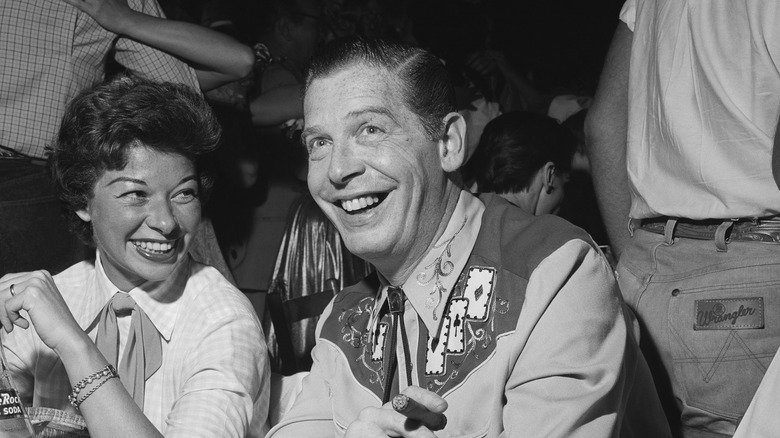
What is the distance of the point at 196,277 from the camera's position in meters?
2.84

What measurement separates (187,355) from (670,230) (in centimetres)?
128

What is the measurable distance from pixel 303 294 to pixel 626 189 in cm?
135

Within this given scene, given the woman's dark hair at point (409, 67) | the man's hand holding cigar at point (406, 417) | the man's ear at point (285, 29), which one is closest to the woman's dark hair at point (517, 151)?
the man's ear at point (285, 29)

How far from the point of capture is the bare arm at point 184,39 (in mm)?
3180

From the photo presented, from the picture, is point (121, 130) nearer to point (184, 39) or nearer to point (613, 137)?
point (184, 39)

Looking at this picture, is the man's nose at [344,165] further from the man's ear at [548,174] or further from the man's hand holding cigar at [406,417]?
the man's ear at [548,174]

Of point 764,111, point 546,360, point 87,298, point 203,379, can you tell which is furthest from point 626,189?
point 87,298

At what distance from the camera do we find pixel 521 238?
2.09 m

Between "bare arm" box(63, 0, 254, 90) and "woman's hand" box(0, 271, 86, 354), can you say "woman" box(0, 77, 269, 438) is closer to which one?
"woman's hand" box(0, 271, 86, 354)

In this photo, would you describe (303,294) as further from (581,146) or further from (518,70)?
(518,70)

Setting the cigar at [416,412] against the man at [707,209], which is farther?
the man at [707,209]

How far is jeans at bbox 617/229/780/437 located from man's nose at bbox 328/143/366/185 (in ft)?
2.56

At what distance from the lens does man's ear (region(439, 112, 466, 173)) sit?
2270mm

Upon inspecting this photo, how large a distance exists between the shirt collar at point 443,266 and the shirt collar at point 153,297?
738 mm
